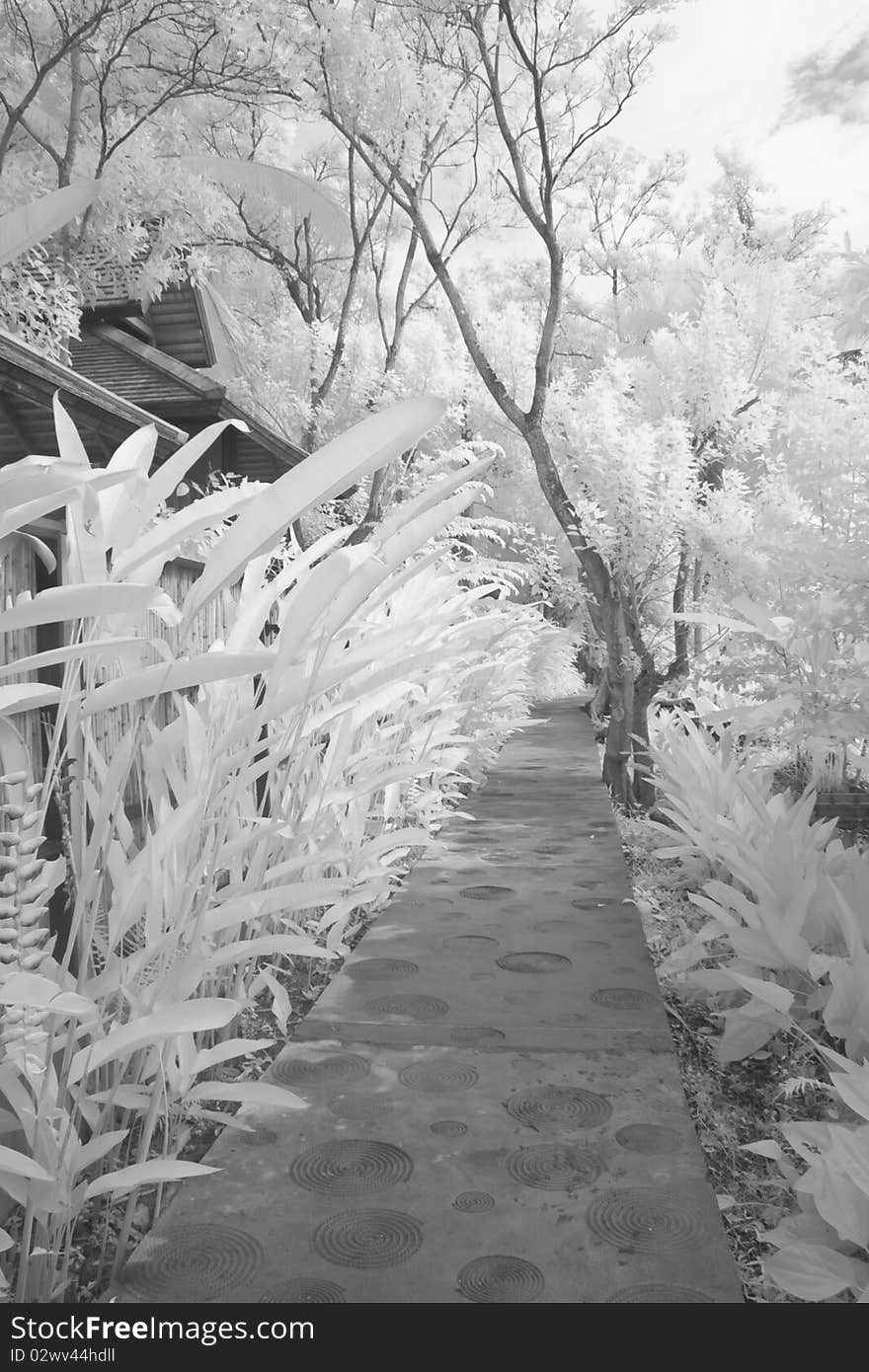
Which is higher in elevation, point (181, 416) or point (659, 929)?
point (181, 416)

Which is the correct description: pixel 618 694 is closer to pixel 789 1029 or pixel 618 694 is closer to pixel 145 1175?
pixel 789 1029

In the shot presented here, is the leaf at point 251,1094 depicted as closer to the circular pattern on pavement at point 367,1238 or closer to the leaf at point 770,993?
the circular pattern on pavement at point 367,1238

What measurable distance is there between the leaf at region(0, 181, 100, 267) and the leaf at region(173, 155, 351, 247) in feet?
36.0

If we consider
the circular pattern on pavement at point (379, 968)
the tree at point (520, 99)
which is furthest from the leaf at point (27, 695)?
the tree at point (520, 99)

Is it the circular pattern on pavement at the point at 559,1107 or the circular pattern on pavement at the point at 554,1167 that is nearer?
the circular pattern on pavement at the point at 554,1167

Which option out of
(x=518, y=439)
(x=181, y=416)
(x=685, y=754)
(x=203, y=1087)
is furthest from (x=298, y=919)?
(x=518, y=439)

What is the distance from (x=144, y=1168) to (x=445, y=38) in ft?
21.6

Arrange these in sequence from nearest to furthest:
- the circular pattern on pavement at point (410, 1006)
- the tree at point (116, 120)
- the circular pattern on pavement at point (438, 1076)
Result: 1. the circular pattern on pavement at point (438, 1076)
2. the circular pattern on pavement at point (410, 1006)
3. the tree at point (116, 120)

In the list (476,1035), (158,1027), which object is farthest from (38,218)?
(476,1035)

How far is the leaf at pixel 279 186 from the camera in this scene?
35.4 ft

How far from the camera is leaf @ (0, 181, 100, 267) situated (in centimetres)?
66

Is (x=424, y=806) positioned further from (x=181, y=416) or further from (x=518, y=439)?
(x=518, y=439)

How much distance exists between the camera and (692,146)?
1531 cm
